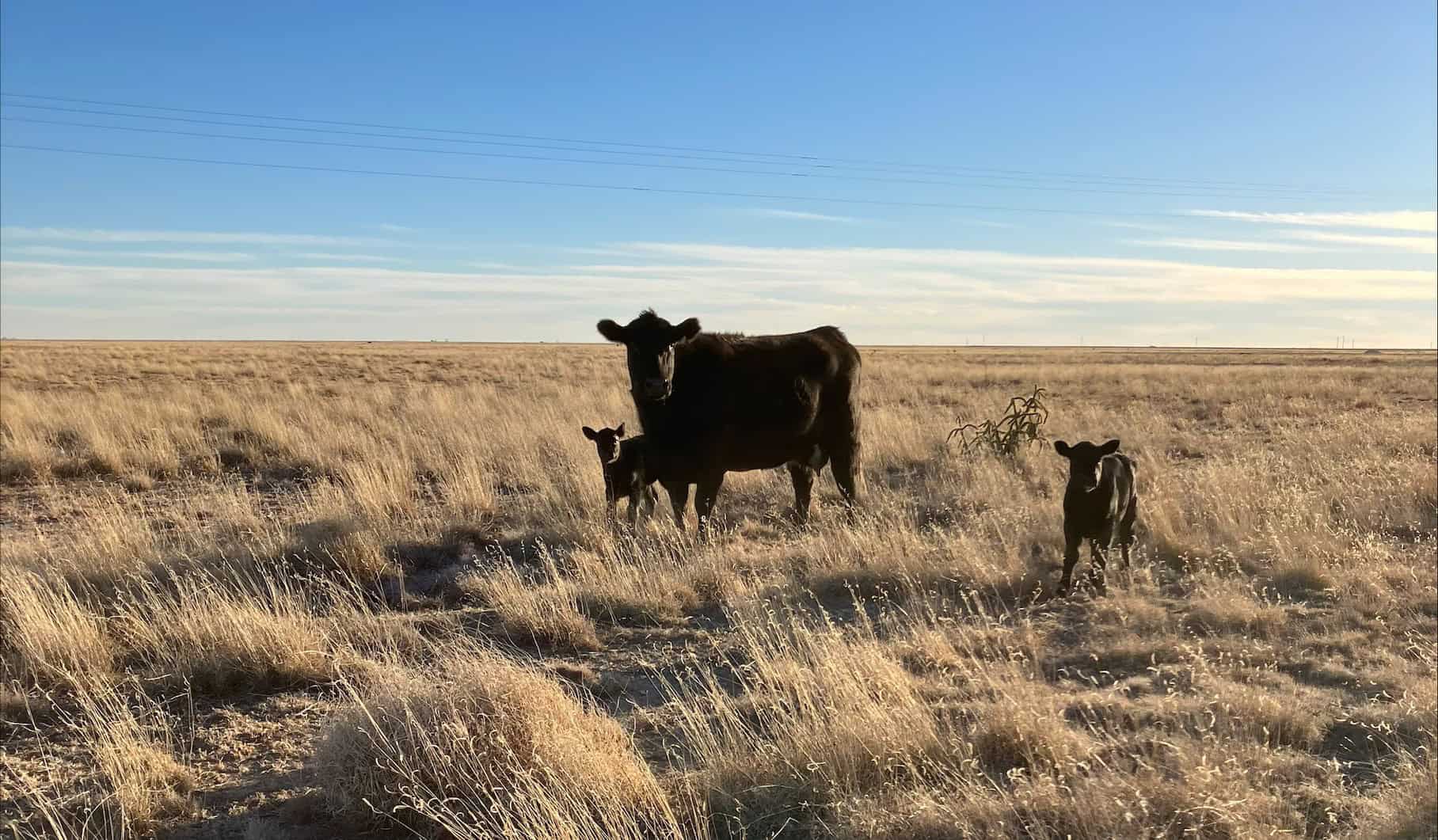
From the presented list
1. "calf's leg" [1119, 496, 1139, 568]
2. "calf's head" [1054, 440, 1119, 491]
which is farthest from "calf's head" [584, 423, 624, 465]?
"calf's leg" [1119, 496, 1139, 568]

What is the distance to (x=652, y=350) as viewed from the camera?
27.0 feet

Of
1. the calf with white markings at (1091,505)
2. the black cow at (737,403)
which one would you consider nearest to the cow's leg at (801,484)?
the black cow at (737,403)

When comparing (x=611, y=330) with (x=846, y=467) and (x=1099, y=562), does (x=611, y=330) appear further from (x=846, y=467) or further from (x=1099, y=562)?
(x=1099, y=562)

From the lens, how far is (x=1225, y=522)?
835 centimetres

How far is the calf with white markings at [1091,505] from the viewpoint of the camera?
666 centimetres

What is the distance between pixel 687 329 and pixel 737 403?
918 millimetres

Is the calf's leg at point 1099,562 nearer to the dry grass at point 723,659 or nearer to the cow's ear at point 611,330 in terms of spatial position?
the dry grass at point 723,659

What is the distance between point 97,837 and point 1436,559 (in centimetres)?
926

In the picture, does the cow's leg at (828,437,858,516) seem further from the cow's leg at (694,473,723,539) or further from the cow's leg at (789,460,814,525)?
the cow's leg at (694,473,723,539)

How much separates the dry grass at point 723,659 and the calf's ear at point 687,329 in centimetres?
183

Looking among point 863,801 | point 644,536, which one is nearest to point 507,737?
point 863,801

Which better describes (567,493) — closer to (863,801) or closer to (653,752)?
(653,752)

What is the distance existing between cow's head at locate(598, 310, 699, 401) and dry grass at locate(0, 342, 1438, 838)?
4.50 feet

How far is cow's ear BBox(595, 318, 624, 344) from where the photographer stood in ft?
28.6
